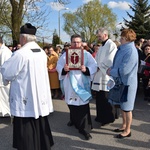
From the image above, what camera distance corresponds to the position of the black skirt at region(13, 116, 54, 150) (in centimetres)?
336

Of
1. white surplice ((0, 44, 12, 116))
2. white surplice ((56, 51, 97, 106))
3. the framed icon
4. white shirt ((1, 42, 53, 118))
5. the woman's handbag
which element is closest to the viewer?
white shirt ((1, 42, 53, 118))

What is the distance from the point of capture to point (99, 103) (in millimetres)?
4918

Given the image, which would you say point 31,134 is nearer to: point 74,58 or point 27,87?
point 27,87

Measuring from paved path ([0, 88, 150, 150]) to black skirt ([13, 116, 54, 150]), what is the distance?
1.66 feet

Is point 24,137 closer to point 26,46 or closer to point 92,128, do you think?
point 26,46

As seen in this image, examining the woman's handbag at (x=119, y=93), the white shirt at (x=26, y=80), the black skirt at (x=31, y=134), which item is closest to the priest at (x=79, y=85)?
the woman's handbag at (x=119, y=93)

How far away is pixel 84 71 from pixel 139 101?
3.35m

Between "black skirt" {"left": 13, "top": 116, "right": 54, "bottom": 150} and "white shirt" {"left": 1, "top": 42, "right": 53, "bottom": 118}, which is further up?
"white shirt" {"left": 1, "top": 42, "right": 53, "bottom": 118}

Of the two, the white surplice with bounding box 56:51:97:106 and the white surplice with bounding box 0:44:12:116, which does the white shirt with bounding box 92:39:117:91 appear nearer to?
the white surplice with bounding box 56:51:97:106

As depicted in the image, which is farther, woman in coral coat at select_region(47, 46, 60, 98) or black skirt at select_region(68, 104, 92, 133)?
woman in coral coat at select_region(47, 46, 60, 98)

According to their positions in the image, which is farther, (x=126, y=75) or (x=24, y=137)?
(x=126, y=75)

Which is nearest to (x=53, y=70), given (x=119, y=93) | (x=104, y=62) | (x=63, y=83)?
(x=63, y=83)

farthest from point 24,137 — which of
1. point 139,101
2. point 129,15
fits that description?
point 129,15

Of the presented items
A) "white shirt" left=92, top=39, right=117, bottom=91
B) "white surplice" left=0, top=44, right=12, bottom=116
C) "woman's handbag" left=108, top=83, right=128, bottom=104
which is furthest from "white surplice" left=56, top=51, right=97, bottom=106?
"white surplice" left=0, top=44, right=12, bottom=116
